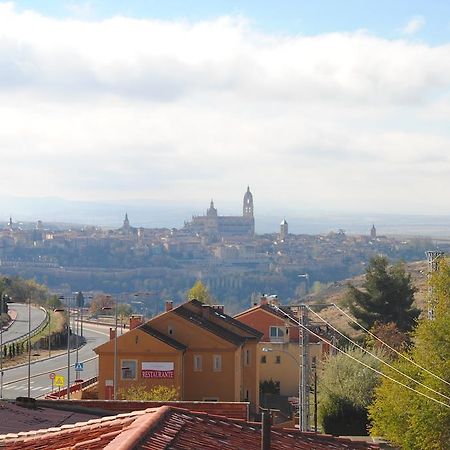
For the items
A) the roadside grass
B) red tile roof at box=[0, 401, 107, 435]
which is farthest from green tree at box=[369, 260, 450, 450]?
the roadside grass

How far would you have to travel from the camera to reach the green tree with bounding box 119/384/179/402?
31.9 meters

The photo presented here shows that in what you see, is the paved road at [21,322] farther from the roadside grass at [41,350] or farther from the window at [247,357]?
the window at [247,357]

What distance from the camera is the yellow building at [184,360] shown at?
1446 inches

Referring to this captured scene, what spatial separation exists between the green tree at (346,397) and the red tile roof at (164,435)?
24.2m

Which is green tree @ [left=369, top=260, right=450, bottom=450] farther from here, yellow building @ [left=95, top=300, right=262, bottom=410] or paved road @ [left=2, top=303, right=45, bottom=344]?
paved road @ [left=2, top=303, right=45, bottom=344]

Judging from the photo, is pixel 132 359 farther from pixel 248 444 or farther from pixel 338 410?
pixel 248 444

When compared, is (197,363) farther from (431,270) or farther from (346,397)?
(431,270)

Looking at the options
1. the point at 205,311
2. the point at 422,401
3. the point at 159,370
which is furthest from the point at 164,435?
the point at 205,311

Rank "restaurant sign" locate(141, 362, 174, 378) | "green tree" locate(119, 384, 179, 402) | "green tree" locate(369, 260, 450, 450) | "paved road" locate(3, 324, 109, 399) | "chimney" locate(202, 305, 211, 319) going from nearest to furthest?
"green tree" locate(369, 260, 450, 450) → "green tree" locate(119, 384, 179, 402) → "restaurant sign" locate(141, 362, 174, 378) → "paved road" locate(3, 324, 109, 399) → "chimney" locate(202, 305, 211, 319)

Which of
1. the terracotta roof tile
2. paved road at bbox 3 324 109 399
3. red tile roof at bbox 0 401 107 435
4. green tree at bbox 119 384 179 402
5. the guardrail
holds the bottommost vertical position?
paved road at bbox 3 324 109 399

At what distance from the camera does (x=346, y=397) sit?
118 ft

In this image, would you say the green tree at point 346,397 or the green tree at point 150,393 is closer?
the green tree at point 150,393

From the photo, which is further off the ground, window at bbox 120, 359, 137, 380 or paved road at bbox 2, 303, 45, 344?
window at bbox 120, 359, 137, 380

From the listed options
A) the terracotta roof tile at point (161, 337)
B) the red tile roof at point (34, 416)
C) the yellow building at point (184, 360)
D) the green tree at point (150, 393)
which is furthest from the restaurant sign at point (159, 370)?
the red tile roof at point (34, 416)
